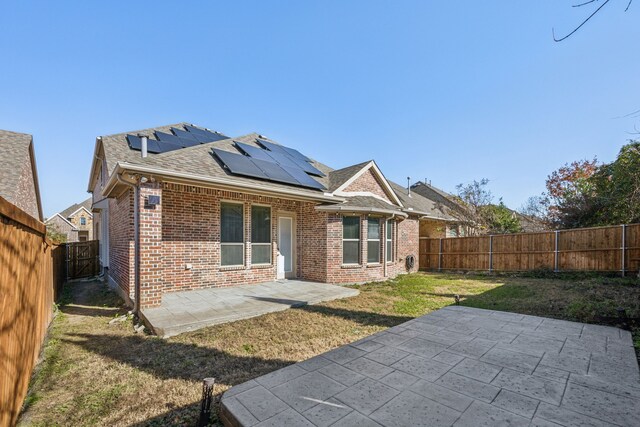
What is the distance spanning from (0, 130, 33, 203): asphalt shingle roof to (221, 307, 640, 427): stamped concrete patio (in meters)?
11.5

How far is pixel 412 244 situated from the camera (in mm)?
13883

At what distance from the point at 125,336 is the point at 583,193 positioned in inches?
758

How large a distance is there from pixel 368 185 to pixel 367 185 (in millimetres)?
64

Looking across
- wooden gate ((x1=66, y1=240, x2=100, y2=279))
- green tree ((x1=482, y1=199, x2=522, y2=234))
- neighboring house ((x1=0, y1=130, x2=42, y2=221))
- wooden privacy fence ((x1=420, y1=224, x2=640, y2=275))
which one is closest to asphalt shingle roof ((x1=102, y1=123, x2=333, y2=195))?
neighboring house ((x1=0, y1=130, x2=42, y2=221))

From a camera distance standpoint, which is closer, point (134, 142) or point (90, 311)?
point (90, 311)

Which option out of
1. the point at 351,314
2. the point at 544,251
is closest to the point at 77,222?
the point at 351,314

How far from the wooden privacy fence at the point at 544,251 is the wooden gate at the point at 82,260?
1728cm

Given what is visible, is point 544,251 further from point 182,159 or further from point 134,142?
point 134,142

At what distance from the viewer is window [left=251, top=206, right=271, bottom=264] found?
8773 mm

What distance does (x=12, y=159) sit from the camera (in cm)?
1034

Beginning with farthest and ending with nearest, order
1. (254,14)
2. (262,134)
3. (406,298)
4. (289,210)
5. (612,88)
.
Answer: (262,134)
(289,210)
(254,14)
(406,298)
(612,88)

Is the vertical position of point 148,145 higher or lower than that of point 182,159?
higher

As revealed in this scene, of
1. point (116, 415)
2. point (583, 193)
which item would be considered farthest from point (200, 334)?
point (583, 193)

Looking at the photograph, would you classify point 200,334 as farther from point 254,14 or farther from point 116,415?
point 254,14
